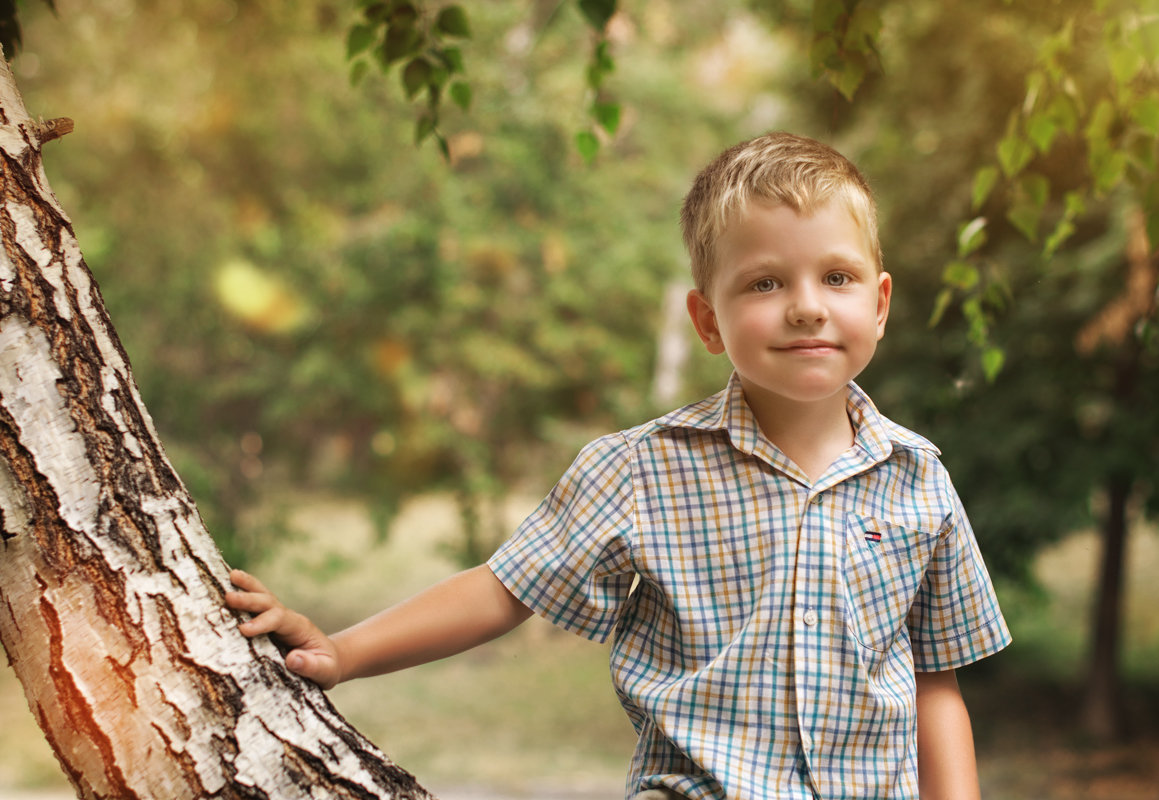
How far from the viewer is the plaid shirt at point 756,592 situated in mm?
1248

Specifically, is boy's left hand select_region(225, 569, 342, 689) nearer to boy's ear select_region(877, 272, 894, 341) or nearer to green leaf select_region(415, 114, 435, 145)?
boy's ear select_region(877, 272, 894, 341)

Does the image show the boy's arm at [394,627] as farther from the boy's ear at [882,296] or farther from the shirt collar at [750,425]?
the boy's ear at [882,296]

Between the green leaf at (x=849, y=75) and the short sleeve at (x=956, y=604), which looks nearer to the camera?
the short sleeve at (x=956, y=604)

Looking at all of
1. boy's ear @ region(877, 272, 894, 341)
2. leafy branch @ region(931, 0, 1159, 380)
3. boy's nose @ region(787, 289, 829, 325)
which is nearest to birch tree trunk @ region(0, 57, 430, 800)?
boy's nose @ region(787, 289, 829, 325)

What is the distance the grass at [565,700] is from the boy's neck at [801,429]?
5.34 metres

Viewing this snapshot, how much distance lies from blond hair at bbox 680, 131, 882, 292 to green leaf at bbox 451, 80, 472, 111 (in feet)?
2.57

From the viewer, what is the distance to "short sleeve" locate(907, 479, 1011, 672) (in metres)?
1.36

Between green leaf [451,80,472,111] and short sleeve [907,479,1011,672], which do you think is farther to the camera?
green leaf [451,80,472,111]

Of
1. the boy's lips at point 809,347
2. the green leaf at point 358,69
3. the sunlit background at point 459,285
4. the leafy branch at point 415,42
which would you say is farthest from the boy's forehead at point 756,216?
the sunlit background at point 459,285

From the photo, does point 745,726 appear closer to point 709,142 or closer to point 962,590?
point 962,590

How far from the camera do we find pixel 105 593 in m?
1.00

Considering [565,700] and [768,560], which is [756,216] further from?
[565,700]

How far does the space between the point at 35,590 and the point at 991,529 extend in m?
5.87

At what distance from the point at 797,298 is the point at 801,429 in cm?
22
